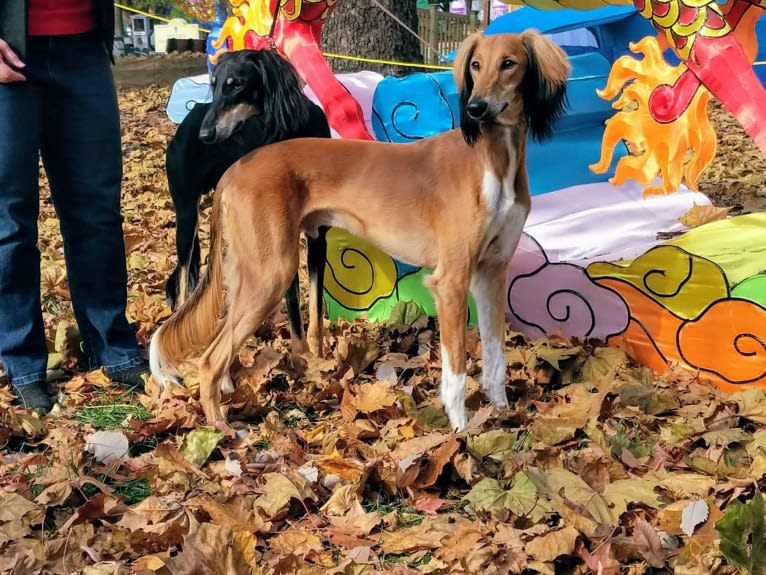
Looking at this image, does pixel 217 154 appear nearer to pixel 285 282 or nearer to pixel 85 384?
pixel 285 282

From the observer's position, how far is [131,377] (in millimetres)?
3703

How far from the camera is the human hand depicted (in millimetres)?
3152

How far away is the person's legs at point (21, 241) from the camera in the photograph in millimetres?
3283

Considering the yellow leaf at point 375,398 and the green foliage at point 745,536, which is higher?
the green foliage at point 745,536

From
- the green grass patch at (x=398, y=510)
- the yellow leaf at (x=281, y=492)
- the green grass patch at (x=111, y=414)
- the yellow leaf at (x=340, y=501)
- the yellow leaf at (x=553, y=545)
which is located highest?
the yellow leaf at (x=553, y=545)

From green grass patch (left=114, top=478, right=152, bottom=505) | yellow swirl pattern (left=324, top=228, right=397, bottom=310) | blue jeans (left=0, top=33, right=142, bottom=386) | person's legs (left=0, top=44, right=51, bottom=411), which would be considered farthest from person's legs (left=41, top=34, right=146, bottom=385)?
yellow swirl pattern (left=324, top=228, right=397, bottom=310)

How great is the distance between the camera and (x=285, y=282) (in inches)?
130

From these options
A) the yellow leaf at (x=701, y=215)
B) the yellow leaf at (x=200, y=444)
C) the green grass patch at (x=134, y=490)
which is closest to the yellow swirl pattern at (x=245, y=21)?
the yellow leaf at (x=200, y=444)

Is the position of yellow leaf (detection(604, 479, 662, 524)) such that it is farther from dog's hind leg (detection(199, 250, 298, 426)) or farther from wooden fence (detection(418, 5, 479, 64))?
wooden fence (detection(418, 5, 479, 64))

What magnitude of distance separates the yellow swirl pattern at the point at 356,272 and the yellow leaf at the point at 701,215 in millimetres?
1797

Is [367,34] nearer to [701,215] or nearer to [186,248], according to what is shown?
[701,215]

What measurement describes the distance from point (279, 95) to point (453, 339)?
1.26 metres

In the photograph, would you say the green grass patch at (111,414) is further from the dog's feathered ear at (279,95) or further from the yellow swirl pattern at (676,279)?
the yellow swirl pattern at (676,279)

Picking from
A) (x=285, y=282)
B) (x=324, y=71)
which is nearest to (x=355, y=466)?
(x=285, y=282)
